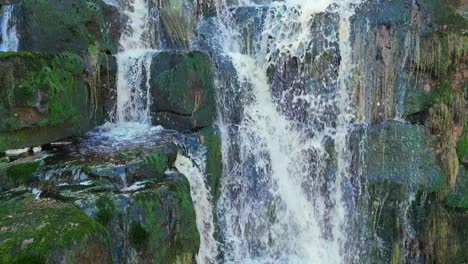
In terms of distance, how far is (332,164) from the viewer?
722cm

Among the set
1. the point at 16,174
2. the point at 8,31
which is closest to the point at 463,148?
the point at 16,174

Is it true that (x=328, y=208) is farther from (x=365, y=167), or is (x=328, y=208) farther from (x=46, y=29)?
(x=46, y=29)

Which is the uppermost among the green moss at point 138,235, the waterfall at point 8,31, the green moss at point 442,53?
the waterfall at point 8,31

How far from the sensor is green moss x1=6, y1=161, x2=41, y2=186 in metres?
4.99

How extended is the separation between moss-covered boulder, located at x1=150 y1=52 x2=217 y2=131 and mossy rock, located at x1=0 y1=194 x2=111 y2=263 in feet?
10.8

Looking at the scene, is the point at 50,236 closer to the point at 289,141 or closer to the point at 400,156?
the point at 289,141

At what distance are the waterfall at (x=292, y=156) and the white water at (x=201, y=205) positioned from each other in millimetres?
508

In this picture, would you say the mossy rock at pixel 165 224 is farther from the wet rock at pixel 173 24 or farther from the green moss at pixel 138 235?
the wet rock at pixel 173 24

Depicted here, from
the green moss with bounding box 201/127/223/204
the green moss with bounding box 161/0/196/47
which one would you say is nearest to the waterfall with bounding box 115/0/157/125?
the green moss with bounding box 161/0/196/47

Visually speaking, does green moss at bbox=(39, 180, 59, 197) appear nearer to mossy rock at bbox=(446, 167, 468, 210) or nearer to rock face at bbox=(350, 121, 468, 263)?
rock face at bbox=(350, 121, 468, 263)

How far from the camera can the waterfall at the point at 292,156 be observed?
282 inches

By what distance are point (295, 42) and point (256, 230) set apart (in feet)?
10.5

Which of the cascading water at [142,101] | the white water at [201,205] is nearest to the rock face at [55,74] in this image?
the cascading water at [142,101]

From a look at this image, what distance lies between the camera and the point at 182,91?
22.6 ft
